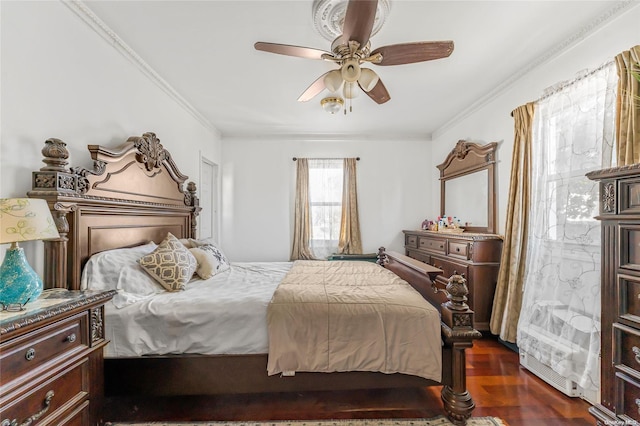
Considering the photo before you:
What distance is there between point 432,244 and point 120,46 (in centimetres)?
385

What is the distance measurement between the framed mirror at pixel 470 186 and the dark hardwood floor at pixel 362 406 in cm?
163

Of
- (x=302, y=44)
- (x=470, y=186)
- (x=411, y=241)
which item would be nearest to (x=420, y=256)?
(x=411, y=241)

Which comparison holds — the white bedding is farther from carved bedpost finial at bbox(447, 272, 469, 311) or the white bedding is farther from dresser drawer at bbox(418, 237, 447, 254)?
dresser drawer at bbox(418, 237, 447, 254)

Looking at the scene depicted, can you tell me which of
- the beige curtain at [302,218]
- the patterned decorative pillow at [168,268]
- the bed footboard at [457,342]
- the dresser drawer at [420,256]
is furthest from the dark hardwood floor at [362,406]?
the beige curtain at [302,218]

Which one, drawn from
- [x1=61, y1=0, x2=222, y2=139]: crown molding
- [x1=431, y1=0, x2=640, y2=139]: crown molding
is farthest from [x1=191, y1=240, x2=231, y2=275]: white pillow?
[x1=431, y1=0, x2=640, y2=139]: crown molding

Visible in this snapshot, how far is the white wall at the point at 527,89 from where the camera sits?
71.3 inches

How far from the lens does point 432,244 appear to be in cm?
372

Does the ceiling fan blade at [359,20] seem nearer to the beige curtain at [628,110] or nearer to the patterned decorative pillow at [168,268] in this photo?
the beige curtain at [628,110]

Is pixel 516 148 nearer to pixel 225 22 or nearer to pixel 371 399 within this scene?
pixel 371 399

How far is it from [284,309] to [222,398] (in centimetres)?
86

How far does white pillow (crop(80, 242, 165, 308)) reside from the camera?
5.69ft

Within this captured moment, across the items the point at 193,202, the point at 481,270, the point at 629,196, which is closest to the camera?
the point at 629,196

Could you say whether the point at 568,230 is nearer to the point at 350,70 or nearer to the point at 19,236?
the point at 350,70

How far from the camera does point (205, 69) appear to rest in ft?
8.39
